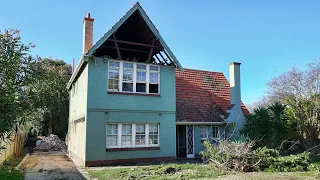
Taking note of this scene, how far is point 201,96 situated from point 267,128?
19.7 ft

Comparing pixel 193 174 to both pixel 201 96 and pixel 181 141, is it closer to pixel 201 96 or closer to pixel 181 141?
pixel 181 141

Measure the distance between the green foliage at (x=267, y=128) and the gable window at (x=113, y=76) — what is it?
9.37 m

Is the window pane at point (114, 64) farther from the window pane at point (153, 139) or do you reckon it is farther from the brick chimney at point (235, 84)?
the brick chimney at point (235, 84)

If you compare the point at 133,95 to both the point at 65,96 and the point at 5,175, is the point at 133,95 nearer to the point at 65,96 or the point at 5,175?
the point at 5,175

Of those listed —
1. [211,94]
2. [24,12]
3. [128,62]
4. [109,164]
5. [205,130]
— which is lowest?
[109,164]

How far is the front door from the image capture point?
21.1 metres

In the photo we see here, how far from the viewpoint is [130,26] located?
19.4 metres

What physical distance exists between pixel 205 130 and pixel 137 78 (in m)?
6.91

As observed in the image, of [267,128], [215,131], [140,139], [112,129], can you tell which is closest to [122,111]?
[112,129]

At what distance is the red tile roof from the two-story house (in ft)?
0.31

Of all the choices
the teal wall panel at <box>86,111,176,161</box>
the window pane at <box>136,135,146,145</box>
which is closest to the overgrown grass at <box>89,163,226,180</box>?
the teal wall panel at <box>86,111,176,161</box>

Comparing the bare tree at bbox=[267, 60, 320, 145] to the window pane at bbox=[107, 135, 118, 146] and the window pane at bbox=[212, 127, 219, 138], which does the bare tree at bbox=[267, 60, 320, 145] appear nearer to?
the window pane at bbox=[212, 127, 219, 138]

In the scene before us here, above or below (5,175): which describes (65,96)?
above

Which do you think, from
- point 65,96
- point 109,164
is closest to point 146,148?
point 109,164
